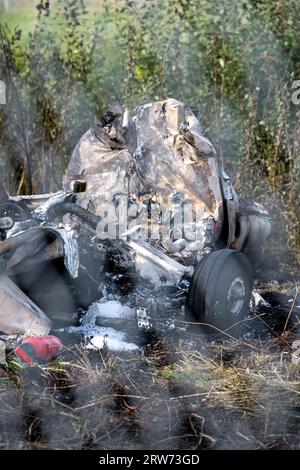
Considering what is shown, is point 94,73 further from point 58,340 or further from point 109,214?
point 58,340

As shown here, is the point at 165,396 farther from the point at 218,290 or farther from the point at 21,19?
the point at 21,19

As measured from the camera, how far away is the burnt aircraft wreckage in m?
3.26

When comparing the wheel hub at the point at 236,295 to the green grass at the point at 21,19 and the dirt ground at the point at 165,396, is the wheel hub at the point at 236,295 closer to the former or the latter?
the dirt ground at the point at 165,396

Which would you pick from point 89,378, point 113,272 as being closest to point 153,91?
point 113,272

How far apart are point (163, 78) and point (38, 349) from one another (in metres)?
3.29

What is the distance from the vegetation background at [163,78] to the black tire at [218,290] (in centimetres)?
164

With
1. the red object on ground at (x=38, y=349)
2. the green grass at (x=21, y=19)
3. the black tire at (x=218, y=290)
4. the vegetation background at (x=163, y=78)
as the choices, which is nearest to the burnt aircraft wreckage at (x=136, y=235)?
the black tire at (x=218, y=290)

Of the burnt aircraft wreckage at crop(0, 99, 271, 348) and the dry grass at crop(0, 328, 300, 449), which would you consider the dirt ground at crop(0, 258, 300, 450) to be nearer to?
the dry grass at crop(0, 328, 300, 449)

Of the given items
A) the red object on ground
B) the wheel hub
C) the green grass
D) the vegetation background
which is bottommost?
the wheel hub

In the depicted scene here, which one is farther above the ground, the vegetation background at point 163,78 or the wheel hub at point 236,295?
the vegetation background at point 163,78

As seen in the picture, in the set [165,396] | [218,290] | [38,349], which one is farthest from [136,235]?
[165,396]

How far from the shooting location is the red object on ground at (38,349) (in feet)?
9.53

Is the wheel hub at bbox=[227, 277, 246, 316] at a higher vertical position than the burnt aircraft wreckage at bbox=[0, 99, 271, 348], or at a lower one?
lower

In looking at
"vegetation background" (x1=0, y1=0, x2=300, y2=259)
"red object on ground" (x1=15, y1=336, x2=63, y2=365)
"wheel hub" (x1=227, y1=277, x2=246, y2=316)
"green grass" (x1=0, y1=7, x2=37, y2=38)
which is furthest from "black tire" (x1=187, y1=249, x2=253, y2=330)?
"green grass" (x1=0, y1=7, x2=37, y2=38)
